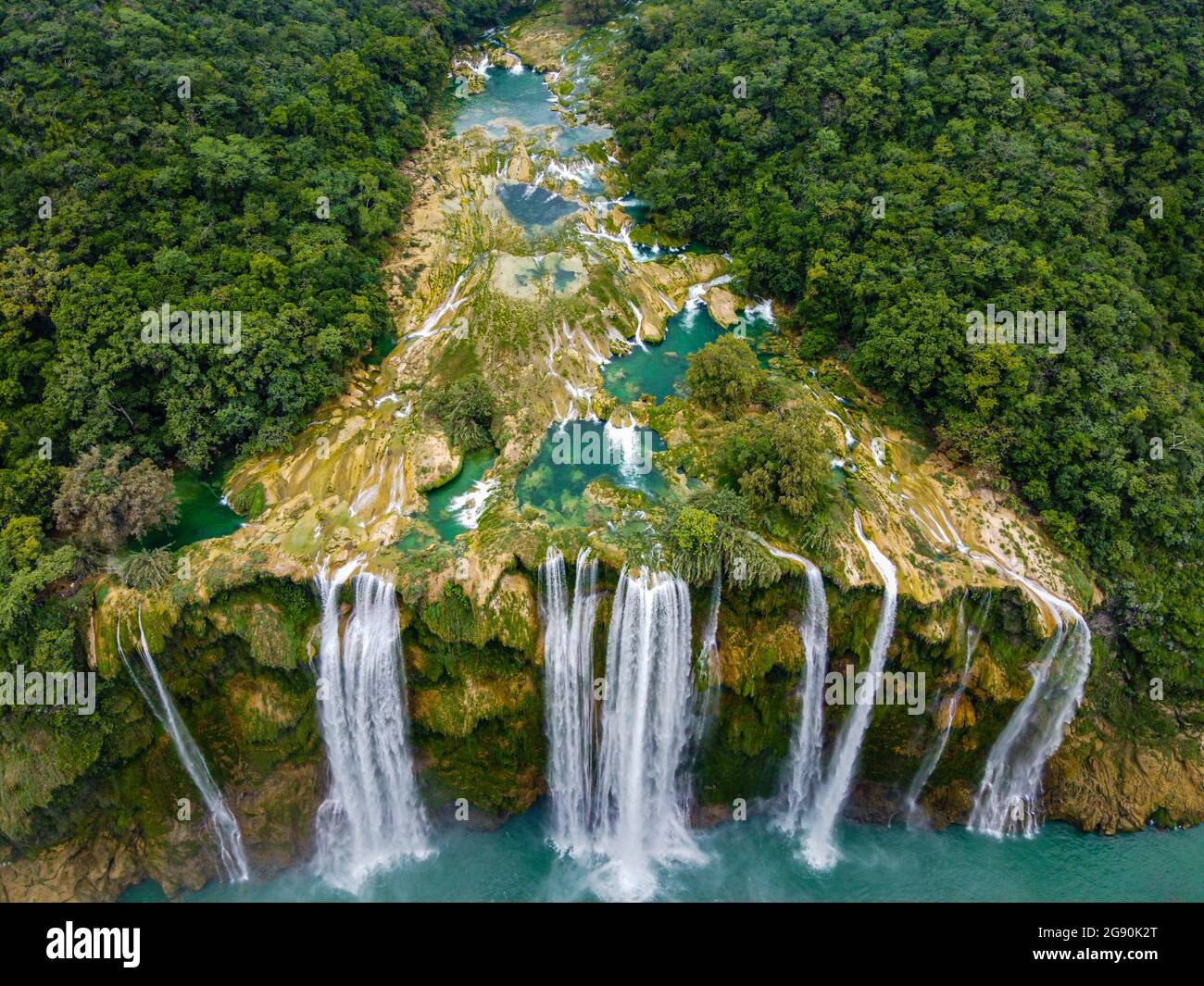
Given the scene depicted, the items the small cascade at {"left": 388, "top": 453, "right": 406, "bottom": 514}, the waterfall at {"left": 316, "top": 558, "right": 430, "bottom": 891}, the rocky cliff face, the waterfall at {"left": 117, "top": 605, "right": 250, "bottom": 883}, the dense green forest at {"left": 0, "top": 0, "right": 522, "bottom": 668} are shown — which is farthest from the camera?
the small cascade at {"left": 388, "top": 453, "right": 406, "bottom": 514}

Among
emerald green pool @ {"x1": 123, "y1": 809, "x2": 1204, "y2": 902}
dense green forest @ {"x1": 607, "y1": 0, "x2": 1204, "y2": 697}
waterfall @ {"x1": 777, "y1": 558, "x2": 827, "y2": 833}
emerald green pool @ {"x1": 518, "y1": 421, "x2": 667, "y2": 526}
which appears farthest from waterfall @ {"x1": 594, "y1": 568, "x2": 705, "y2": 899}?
dense green forest @ {"x1": 607, "y1": 0, "x2": 1204, "y2": 697}

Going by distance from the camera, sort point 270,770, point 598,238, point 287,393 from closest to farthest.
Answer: point 270,770, point 287,393, point 598,238

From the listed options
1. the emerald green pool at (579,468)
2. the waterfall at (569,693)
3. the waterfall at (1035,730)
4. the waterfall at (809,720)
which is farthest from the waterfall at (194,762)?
the waterfall at (1035,730)

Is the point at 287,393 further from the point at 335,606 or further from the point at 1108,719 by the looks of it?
the point at 1108,719

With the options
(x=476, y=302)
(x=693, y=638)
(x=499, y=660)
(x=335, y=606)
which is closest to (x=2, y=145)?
(x=476, y=302)

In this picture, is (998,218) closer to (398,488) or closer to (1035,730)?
(1035,730)

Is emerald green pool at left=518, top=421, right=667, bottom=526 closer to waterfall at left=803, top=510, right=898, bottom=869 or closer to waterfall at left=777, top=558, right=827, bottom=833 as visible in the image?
waterfall at left=777, top=558, right=827, bottom=833

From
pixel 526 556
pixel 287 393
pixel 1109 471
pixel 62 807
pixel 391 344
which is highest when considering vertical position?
pixel 391 344
